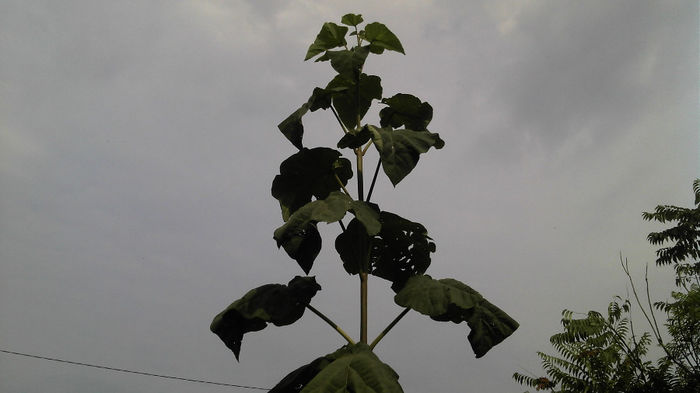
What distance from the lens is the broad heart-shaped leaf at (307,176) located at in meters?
2.27

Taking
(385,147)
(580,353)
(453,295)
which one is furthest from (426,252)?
(580,353)

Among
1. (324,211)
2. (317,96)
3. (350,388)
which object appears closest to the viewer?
(350,388)

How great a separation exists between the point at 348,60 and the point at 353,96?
0.99 feet

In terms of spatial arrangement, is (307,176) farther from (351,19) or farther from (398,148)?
(351,19)

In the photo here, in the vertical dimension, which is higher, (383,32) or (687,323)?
(383,32)

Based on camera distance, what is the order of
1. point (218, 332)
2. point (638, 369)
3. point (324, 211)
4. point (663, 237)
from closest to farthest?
point (324, 211)
point (218, 332)
point (638, 369)
point (663, 237)

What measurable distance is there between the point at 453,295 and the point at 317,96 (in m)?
1.10

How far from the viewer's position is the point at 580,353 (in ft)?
16.5

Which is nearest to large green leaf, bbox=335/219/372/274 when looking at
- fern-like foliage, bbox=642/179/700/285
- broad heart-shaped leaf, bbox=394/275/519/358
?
broad heart-shaped leaf, bbox=394/275/519/358

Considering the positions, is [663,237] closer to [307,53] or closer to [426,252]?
[426,252]

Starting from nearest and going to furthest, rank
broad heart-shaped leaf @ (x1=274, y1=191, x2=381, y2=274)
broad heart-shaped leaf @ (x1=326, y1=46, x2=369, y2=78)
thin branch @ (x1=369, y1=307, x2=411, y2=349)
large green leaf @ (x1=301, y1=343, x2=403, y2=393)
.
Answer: large green leaf @ (x1=301, y1=343, x2=403, y2=393), broad heart-shaped leaf @ (x1=274, y1=191, x2=381, y2=274), thin branch @ (x1=369, y1=307, x2=411, y2=349), broad heart-shaped leaf @ (x1=326, y1=46, x2=369, y2=78)

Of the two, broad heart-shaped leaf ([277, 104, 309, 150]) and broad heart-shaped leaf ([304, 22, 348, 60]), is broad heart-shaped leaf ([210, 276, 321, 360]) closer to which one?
broad heart-shaped leaf ([277, 104, 309, 150])

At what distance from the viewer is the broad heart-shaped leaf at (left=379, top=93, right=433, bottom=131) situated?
245cm

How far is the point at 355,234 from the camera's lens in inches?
83.4
